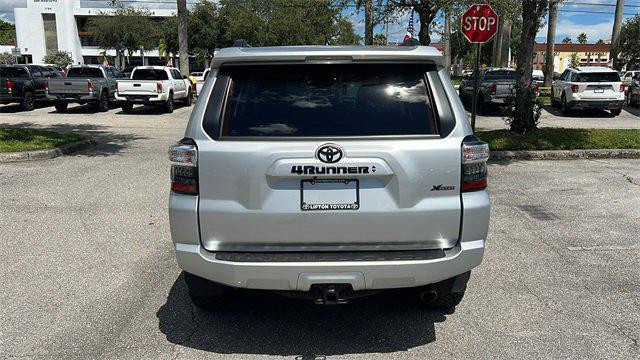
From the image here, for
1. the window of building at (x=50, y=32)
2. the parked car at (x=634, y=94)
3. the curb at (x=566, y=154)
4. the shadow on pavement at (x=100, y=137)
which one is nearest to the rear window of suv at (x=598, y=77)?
the parked car at (x=634, y=94)

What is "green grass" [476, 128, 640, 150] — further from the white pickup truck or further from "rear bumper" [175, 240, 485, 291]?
the white pickup truck

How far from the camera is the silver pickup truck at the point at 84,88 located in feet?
67.3

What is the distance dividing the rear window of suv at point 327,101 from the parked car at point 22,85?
20.5m

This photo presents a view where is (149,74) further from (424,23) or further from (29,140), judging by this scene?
(424,23)

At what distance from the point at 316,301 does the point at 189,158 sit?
1.19 meters

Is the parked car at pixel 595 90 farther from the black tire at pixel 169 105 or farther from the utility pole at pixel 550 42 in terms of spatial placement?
the black tire at pixel 169 105

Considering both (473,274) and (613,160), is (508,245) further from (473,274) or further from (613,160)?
(613,160)

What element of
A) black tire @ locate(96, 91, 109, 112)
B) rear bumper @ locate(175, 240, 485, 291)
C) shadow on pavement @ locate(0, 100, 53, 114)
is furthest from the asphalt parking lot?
shadow on pavement @ locate(0, 100, 53, 114)

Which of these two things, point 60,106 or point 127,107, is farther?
point 127,107

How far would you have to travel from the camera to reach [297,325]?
4.00 metres

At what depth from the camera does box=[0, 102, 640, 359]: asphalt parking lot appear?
3.68 m

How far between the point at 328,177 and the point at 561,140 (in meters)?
9.85

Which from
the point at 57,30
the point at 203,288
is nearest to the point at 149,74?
the point at 203,288

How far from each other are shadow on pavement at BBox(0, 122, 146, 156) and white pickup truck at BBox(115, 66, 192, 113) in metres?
4.06
